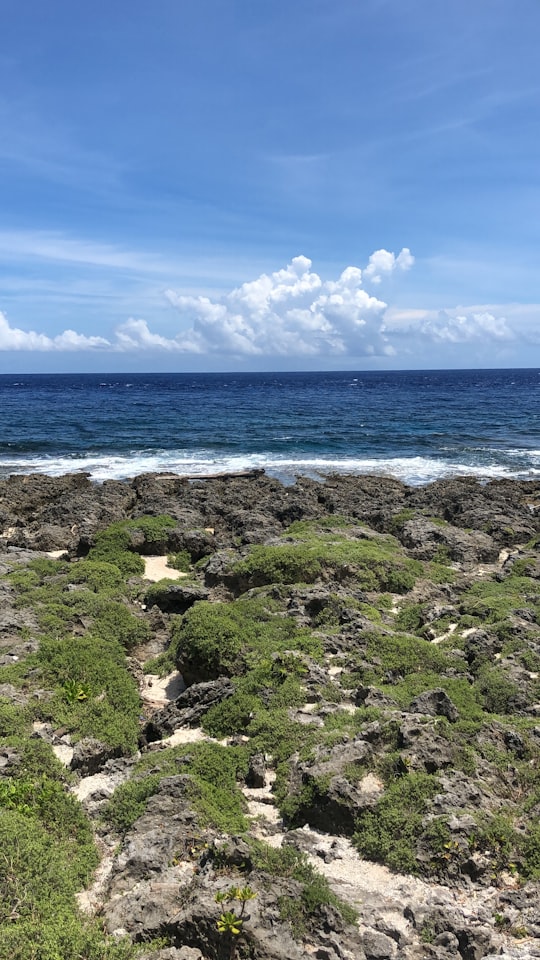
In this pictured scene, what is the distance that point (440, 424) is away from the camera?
59406mm

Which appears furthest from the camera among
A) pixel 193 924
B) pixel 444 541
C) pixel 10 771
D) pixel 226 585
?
pixel 444 541

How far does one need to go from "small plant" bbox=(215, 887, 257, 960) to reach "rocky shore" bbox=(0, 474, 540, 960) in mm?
17

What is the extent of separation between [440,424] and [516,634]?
4970cm

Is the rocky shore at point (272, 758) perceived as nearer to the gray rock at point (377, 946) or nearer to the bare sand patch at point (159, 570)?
the gray rock at point (377, 946)

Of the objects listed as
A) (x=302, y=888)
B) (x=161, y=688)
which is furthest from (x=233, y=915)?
(x=161, y=688)

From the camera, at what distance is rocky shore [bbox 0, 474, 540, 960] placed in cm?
561

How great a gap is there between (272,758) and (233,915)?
10.4 feet

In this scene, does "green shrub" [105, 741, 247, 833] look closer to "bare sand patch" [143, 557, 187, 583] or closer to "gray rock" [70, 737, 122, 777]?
"gray rock" [70, 737, 122, 777]

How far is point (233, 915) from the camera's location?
208 inches

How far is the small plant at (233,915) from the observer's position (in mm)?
5230

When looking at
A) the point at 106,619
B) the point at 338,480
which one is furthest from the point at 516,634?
the point at 338,480

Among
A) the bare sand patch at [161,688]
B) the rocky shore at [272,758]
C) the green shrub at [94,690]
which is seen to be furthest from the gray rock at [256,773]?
the bare sand patch at [161,688]

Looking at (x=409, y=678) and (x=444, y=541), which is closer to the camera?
(x=409, y=678)

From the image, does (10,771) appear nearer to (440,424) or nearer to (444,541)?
(444,541)
